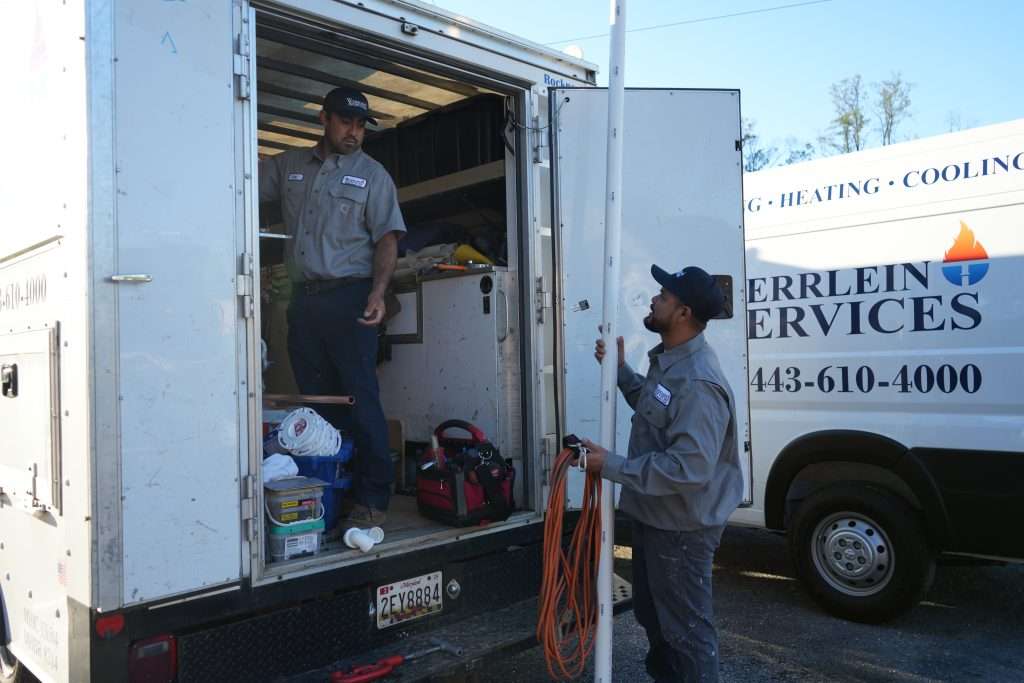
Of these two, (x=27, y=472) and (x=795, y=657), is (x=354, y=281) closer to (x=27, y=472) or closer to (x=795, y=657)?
(x=27, y=472)

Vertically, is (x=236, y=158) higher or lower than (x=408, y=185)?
lower

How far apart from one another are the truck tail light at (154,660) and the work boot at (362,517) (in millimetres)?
1059

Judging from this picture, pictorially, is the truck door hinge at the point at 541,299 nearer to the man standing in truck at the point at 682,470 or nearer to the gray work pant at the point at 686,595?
the man standing in truck at the point at 682,470

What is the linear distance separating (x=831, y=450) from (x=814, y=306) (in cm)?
85

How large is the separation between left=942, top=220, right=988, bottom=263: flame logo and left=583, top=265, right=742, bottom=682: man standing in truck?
2129 mm

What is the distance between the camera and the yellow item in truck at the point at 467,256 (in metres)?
4.59

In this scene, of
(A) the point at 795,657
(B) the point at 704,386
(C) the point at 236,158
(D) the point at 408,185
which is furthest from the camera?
(D) the point at 408,185

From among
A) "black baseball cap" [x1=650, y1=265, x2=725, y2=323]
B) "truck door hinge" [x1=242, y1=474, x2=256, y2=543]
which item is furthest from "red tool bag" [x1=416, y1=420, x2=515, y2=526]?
"black baseball cap" [x1=650, y1=265, x2=725, y2=323]

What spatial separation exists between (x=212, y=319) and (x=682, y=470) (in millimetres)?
1596

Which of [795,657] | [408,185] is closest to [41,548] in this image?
[408,185]

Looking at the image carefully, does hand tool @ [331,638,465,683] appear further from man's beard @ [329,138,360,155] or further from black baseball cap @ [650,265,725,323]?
man's beard @ [329,138,360,155]

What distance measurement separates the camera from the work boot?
3507 mm

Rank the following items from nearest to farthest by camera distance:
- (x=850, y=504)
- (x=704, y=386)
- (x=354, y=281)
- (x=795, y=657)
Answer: (x=704, y=386) → (x=354, y=281) → (x=795, y=657) → (x=850, y=504)

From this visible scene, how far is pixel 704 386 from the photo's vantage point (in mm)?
2867
